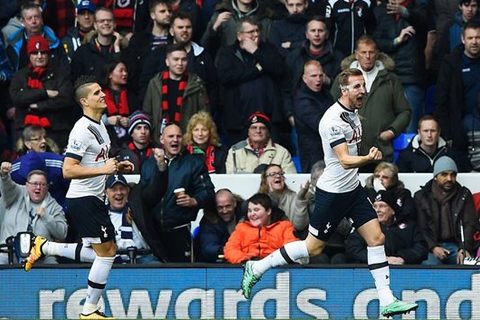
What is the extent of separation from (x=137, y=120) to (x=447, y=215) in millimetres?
3601

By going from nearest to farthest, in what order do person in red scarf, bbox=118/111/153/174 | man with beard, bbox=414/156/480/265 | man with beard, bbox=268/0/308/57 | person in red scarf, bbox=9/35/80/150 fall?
man with beard, bbox=414/156/480/265, person in red scarf, bbox=118/111/153/174, person in red scarf, bbox=9/35/80/150, man with beard, bbox=268/0/308/57

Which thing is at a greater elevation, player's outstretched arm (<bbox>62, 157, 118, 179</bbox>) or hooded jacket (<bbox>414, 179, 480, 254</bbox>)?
player's outstretched arm (<bbox>62, 157, 118, 179</bbox>)

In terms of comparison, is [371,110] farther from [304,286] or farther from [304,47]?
[304,286]

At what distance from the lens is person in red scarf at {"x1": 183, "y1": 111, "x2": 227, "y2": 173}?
53.8 ft

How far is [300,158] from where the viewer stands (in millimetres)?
17062

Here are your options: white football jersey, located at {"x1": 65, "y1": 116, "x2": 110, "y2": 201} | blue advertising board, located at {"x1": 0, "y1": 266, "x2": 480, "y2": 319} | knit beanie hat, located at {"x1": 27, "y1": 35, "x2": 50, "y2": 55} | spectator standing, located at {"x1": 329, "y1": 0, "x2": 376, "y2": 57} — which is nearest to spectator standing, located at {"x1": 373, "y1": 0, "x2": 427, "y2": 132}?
spectator standing, located at {"x1": 329, "y1": 0, "x2": 376, "y2": 57}

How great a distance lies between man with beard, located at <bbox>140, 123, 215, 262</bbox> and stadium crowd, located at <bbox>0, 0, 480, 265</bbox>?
0.02m

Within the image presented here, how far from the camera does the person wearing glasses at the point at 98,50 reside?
17.6m

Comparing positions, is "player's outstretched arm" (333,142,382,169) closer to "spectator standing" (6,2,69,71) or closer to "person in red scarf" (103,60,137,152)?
"person in red scarf" (103,60,137,152)

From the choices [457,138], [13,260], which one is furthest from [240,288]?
[457,138]

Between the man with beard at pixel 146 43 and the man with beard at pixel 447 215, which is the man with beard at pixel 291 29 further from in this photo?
the man with beard at pixel 447 215

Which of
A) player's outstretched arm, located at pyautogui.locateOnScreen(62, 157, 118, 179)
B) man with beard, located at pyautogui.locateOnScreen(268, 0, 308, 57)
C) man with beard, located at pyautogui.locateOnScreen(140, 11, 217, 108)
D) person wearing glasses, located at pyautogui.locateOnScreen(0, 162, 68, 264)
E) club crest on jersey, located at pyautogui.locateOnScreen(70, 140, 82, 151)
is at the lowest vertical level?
person wearing glasses, located at pyautogui.locateOnScreen(0, 162, 68, 264)

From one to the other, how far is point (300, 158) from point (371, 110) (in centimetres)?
96

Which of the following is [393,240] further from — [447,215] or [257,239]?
[257,239]
